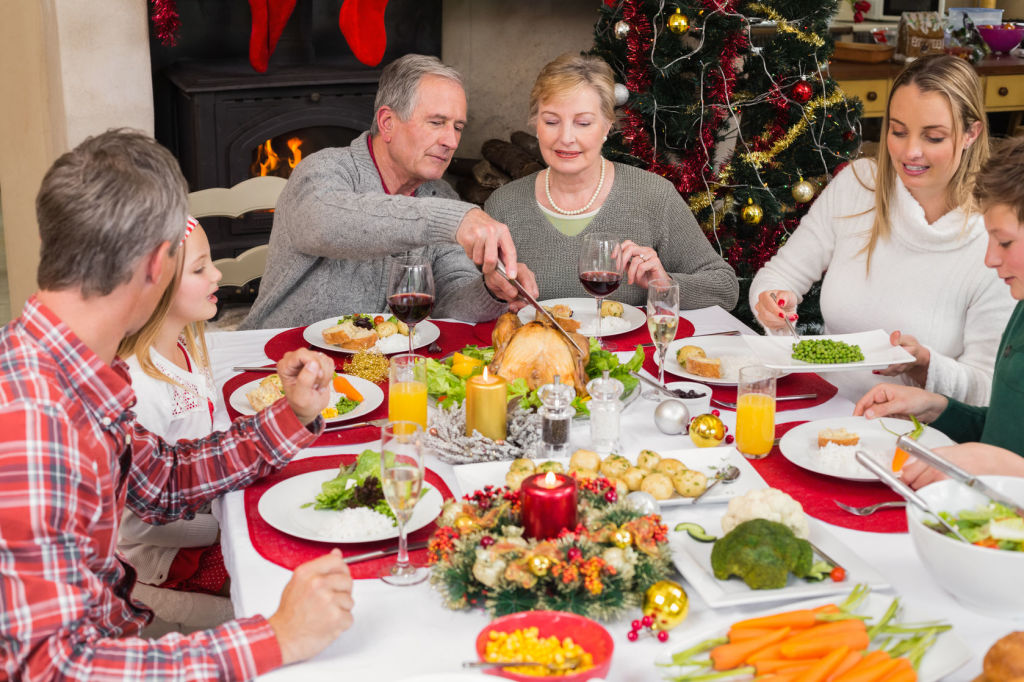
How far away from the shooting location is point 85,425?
1183mm

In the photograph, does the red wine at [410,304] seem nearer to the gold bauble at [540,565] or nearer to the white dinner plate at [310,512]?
the white dinner plate at [310,512]

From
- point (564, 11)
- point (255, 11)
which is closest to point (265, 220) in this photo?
point (255, 11)

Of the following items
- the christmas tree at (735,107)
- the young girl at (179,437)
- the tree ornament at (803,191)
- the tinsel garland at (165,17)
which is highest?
the tinsel garland at (165,17)

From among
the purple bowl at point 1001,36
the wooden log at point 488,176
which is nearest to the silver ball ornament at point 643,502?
the wooden log at point 488,176

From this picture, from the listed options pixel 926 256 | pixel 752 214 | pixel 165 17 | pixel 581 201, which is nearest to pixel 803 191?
pixel 752 214

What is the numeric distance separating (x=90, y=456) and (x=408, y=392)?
2.05 ft

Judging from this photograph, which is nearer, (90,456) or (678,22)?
(90,456)

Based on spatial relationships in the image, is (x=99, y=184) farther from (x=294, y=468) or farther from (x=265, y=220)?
(x=265, y=220)

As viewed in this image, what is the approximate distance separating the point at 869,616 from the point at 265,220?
134 inches

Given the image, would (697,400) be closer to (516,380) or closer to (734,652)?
(516,380)

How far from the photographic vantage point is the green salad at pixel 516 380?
1.76 metres

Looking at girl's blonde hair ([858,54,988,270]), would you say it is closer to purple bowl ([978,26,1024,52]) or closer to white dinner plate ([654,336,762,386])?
white dinner plate ([654,336,762,386])

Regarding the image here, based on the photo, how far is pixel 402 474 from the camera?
4.07ft

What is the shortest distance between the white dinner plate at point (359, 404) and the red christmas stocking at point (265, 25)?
2135 millimetres
